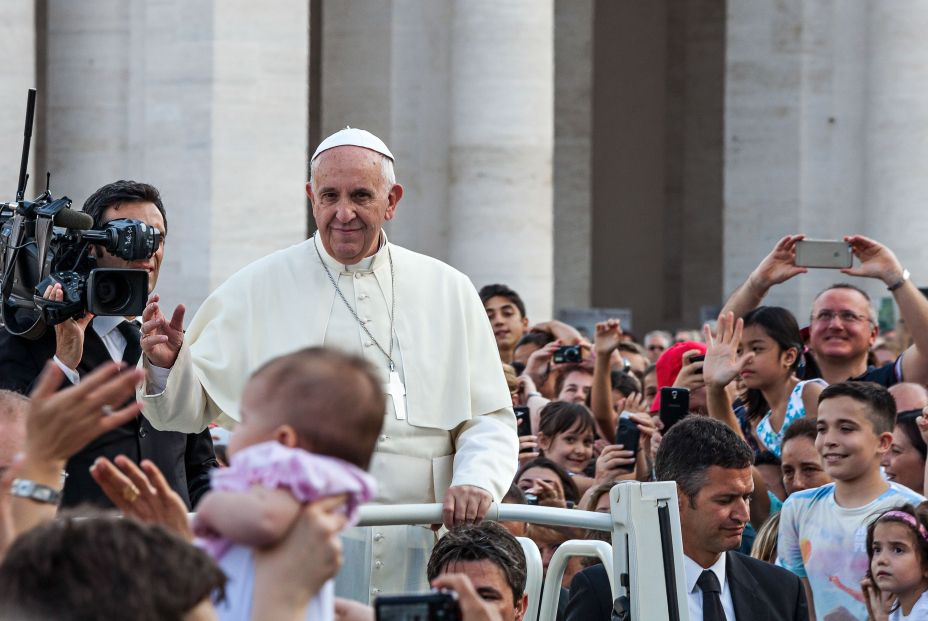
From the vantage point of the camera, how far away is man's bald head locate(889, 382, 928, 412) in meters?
7.18

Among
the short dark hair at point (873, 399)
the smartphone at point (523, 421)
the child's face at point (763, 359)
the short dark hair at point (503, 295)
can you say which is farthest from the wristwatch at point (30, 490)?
the short dark hair at point (503, 295)

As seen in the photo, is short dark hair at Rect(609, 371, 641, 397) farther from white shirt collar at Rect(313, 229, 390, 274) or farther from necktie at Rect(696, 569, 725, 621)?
necktie at Rect(696, 569, 725, 621)

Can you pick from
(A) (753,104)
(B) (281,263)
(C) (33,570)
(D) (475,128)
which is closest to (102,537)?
(C) (33,570)

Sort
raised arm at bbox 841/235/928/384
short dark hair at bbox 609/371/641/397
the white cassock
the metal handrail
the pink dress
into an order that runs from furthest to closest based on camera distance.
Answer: short dark hair at bbox 609/371/641/397 < raised arm at bbox 841/235/928/384 < the white cassock < the metal handrail < the pink dress

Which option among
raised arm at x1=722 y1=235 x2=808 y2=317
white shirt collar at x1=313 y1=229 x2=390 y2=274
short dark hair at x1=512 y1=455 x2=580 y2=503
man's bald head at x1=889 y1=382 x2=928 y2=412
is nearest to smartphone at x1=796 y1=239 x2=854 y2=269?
raised arm at x1=722 y1=235 x2=808 y2=317

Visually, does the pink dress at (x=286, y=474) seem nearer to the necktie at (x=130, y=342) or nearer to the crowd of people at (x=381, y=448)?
the crowd of people at (x=381, y=448)

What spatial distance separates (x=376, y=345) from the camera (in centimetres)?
541

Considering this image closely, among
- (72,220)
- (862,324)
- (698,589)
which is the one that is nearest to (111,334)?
(72,220)

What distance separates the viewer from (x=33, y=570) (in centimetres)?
223

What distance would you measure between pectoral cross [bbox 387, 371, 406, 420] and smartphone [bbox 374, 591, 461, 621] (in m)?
2.39

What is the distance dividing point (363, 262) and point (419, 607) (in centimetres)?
274

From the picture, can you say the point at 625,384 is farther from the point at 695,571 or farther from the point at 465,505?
the point at 465,505

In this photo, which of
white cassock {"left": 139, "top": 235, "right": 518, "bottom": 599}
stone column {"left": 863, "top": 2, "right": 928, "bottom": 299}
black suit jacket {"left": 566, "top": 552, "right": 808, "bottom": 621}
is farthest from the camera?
stone column {"left": 863, "top": 2, "right": 928, "bottom": 299}

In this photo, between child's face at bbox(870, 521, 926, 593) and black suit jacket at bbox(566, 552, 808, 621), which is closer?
black suit jacket at bbox(566, 552, 808, 621)
